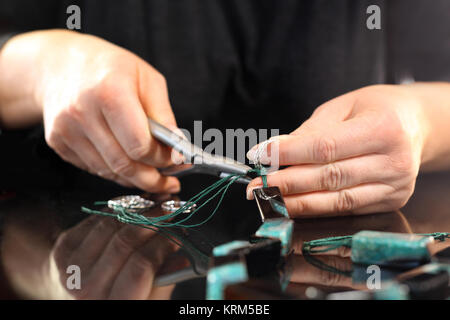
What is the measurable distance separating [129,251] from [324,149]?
0.33 m

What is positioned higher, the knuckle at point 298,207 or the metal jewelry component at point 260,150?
the metal jewelry component at point 260,150

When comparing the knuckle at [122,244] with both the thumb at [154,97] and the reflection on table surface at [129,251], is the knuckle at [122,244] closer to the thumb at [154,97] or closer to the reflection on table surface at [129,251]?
the reflection on table surface at [129,251]

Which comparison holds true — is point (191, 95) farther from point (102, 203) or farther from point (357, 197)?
point (357, 197)

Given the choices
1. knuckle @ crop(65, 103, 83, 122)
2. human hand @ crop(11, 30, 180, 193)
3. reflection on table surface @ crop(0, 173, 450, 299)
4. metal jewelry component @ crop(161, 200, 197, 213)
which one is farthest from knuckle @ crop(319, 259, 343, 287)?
knuckle @ crop(65, 103, 83, 122)

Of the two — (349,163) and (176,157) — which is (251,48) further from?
(349,163)

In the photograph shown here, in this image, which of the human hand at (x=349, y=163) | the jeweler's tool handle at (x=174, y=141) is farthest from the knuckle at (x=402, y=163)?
the jeweler's tool handle at (x=174, y=141)

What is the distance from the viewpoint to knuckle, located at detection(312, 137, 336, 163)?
0.67 metres

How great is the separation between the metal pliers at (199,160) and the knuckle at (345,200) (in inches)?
5.9

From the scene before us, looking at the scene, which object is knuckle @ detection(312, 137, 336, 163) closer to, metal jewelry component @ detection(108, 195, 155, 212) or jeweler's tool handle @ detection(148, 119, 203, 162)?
jeweler's tool handle @ detection(148, 119, 203, 162)

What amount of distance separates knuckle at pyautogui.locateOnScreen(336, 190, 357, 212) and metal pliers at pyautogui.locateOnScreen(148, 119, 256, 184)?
0.15 meters

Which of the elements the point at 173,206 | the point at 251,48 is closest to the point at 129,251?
the point at 173,206

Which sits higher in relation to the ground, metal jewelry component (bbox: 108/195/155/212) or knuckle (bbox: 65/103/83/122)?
knuckle (bbox: 65/103/83/122)

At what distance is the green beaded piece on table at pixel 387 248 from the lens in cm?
48

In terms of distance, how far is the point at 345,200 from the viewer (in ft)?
2.34
